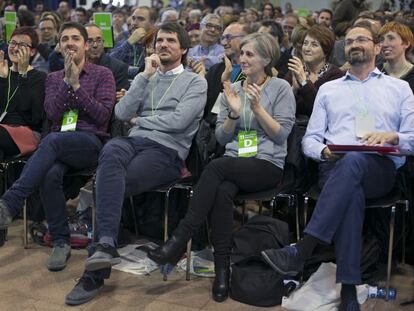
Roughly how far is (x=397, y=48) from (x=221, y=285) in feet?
5.72

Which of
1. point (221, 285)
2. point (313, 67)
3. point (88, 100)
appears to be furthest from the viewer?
point (313, 67)

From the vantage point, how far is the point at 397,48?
138 inches

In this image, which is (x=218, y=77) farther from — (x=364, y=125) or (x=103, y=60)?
(x=364, y=125)

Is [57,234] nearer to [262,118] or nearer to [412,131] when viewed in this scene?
[262,118]

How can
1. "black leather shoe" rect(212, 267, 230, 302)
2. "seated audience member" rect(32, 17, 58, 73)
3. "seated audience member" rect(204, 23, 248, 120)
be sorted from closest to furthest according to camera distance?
"black leather shoe" rect(212, 267, 230, 302), "seated audience member" rect(204, 23, 248, 120), "seated audience member" rect(32, 17, 58, 73)

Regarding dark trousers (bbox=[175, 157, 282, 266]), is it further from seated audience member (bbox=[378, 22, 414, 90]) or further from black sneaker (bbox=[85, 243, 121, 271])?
seated audience member (bbox=[378, 22, 414, 90])

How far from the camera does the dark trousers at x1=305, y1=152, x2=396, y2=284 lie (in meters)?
2.71

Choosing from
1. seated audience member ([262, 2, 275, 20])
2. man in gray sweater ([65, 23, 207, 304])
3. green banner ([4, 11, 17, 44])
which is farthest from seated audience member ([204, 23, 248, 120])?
seated audience member ([262, 2, 275, 20])

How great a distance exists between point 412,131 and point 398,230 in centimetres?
61

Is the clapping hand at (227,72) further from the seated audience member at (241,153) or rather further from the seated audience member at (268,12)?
the seated audience member at (268,12)

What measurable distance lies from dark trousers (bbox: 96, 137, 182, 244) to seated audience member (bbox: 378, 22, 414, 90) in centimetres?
138

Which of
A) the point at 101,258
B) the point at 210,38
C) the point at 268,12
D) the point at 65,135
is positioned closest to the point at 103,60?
the point at 65,135

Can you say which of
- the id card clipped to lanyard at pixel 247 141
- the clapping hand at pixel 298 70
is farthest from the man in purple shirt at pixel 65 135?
the clapping hand at pixel 298 70

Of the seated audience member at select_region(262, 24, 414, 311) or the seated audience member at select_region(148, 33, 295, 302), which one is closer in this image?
the seated audience member at select_region(262, 24, 414, 311)
